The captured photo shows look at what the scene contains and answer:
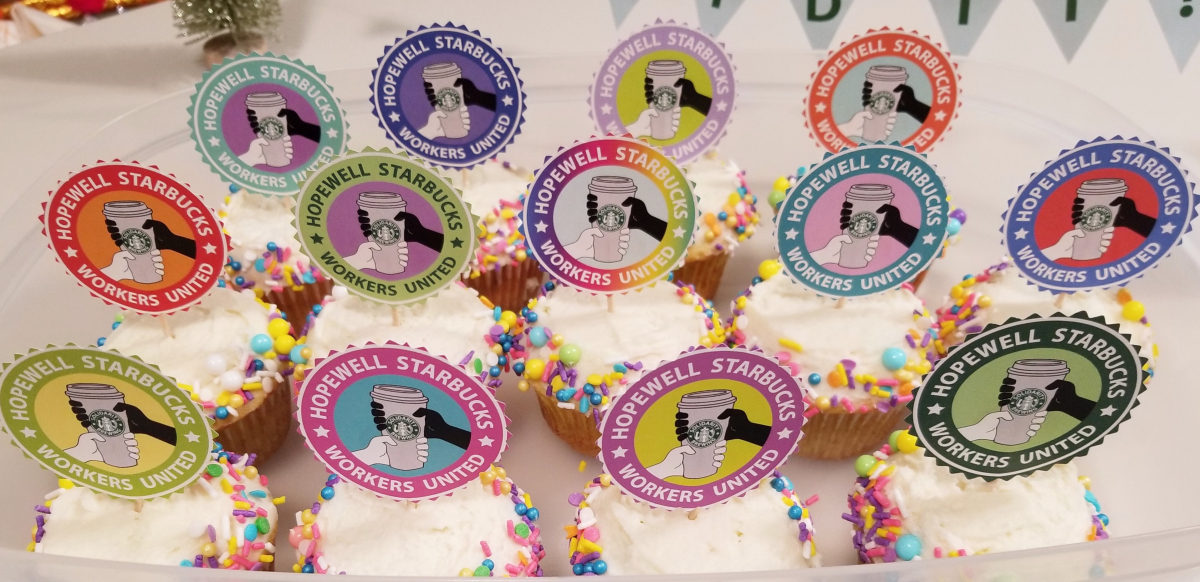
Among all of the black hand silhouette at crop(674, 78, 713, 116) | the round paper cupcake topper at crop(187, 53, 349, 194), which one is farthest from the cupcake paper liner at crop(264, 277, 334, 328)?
the black hand silhouette at crop(674, 78, 713, 116)

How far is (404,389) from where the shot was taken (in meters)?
1.62

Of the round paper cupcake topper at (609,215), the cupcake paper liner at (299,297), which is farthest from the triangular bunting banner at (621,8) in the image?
the cupcake paper liner at (299,297)

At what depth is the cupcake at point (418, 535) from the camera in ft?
5.93

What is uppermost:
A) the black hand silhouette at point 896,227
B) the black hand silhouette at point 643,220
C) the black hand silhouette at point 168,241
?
the black hand silhouette at point 896,227

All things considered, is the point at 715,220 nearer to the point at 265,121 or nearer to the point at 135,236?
the point at 265,121

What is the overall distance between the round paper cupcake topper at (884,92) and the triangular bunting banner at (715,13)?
3.15 ft

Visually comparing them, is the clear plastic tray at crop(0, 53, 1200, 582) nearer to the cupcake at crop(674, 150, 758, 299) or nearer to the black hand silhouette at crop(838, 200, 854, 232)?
the cupcake at crop(674, 150, 758, 299)

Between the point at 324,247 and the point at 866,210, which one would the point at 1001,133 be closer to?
the point at 866,210

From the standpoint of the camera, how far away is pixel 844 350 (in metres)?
2.24

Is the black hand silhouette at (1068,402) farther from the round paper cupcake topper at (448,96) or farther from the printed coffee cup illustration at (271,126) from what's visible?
the printed coffee cup illustration at (271,126)

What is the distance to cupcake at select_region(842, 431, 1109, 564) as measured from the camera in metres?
1.79

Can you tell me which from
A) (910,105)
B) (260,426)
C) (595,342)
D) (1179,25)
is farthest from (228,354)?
(1179,25)

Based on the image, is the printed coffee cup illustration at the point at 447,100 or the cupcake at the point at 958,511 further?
the printed coffee cup illustration at the point at 447,100

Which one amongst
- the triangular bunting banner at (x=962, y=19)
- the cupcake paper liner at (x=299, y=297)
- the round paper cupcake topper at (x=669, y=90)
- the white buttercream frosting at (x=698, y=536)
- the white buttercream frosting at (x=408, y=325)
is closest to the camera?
the white buttercream frosting at (x=698, y=536)
